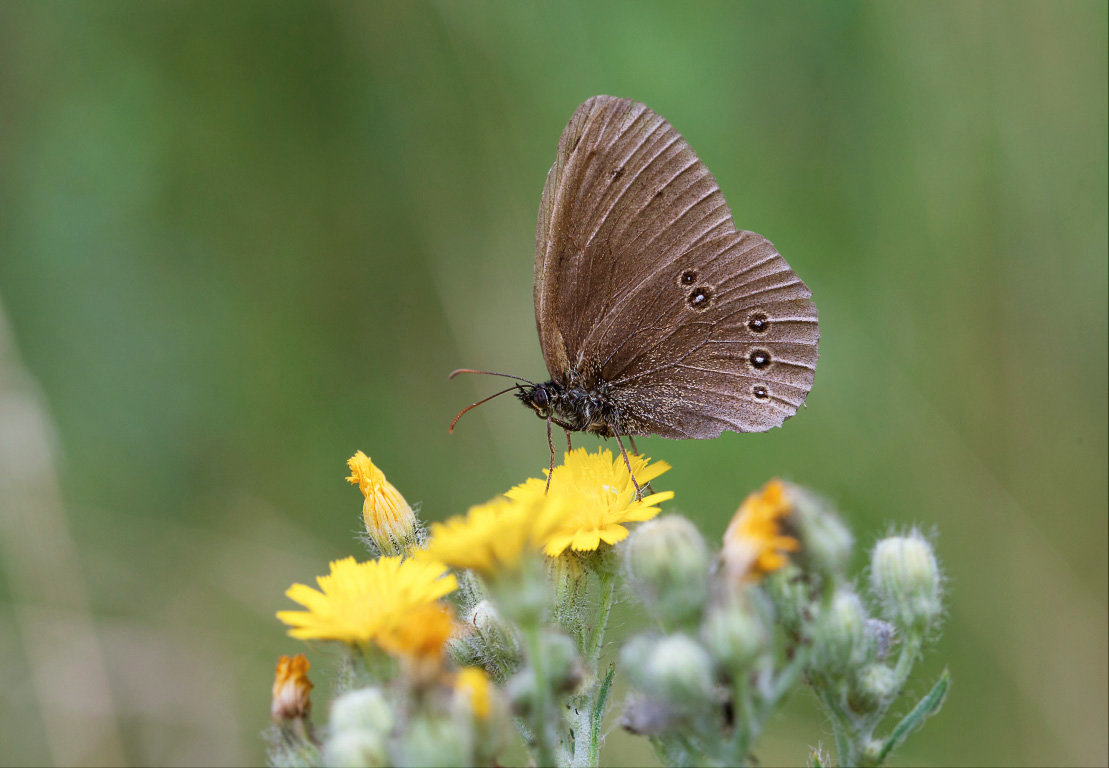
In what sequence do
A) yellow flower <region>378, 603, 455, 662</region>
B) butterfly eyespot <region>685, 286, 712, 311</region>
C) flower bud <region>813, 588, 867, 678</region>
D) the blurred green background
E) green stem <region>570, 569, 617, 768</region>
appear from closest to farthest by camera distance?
yellow flower <region>378, 603, 455, 662</region> → flower bud <region>813, 588, 867, 678</region> → green stem <region>570, 569, 617, 768</region> → butterfly eyespot <region>685, 286, 712, 311</region> → the blurred green background

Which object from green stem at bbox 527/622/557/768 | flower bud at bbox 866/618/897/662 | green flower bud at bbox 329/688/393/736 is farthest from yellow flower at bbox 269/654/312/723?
flower bud at bbox 866/618/897/662

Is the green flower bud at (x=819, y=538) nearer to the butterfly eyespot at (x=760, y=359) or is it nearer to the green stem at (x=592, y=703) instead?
the green stem at (x=592, y=703)

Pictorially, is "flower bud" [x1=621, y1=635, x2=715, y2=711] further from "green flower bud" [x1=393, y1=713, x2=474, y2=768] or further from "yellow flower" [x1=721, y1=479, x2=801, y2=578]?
"green flower bud" [x1=393, y1=713, x2=474, y2=768]

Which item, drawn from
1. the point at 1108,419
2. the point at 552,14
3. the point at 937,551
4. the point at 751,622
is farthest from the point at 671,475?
the point at 751,622

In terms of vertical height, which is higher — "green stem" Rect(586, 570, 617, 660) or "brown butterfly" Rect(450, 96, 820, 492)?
"brown butterfly" Rect(450, 96, 820, 492)

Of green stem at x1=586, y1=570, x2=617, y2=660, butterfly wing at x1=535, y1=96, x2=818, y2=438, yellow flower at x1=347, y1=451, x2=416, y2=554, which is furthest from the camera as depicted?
butterfly wing at x1=535, y1=96, x2=818, y2=438

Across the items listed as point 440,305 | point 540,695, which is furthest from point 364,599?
point 440,305
